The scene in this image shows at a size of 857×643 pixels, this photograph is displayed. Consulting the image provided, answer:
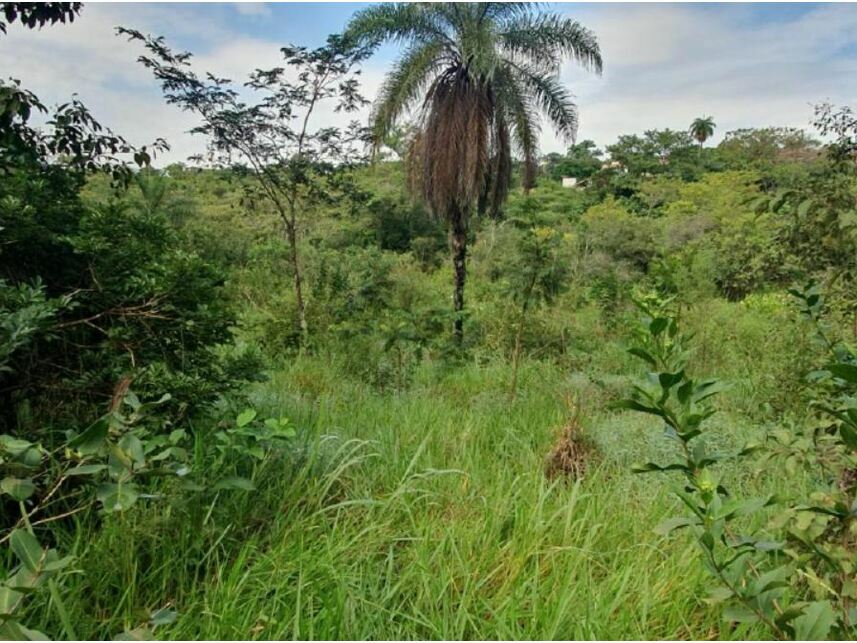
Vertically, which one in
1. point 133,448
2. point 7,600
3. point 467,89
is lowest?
point 7,600

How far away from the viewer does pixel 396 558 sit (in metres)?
1.64

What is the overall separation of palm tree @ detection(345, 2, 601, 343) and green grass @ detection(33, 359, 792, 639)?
5387mm

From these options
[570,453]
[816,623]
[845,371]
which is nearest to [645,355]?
[845,371]

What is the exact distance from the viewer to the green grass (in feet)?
4.42

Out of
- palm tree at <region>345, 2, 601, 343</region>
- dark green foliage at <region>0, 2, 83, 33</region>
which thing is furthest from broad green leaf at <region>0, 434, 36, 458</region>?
palm tree at <region>345, 2, 601, 343</region>

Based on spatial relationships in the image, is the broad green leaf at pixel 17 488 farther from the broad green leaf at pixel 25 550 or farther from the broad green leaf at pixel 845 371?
the broad green leaf at pixel 845 371

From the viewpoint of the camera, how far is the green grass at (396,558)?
1.35 metres

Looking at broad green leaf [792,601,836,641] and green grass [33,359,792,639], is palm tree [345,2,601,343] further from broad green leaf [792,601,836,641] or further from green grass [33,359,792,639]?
broad green leaf [792,601,836,641]

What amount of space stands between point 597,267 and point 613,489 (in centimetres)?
1158

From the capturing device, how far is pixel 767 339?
480 centimetres

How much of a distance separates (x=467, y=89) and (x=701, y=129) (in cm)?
2872

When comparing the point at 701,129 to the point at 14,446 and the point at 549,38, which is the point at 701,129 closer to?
the point at 549,38

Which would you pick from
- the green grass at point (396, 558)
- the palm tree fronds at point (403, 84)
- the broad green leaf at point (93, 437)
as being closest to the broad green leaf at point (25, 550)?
the broad green leaf at point (93, 437)

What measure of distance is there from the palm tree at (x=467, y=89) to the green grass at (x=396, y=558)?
5.39 metres
